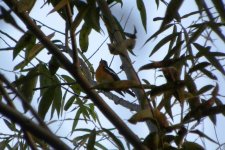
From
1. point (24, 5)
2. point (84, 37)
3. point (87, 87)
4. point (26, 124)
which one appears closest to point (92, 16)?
point (84, 37)

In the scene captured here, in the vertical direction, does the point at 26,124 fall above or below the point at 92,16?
below

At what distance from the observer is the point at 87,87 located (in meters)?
0.82

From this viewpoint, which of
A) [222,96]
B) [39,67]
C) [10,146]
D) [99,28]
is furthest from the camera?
[10,146]

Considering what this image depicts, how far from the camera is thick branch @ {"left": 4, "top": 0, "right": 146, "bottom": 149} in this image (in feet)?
2.45

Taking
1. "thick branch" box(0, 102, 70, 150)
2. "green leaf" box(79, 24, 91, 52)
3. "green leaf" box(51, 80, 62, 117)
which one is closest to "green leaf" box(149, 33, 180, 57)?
"green leaf" box(79, 24, 91, 52)

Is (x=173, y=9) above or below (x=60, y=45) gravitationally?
below

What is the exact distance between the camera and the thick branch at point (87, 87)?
29.4 inches

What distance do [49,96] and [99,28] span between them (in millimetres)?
257

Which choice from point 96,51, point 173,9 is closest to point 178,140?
point 173,9

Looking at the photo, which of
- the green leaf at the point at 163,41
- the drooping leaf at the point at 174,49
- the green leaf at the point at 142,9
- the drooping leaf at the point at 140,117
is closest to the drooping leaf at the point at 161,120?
the drooping leaf at the point at 140,117

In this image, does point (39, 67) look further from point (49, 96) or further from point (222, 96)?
point (222, 96)

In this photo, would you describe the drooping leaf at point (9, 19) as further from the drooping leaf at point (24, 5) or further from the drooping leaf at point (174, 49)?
the drooping leaf at point (174, 49)

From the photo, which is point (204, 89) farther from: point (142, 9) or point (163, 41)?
point (142, 9)

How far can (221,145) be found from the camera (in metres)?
1.04
